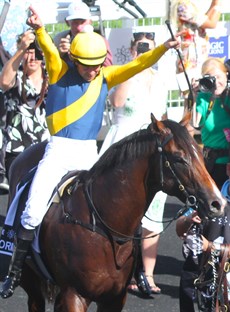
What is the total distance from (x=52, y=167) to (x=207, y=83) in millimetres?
1920

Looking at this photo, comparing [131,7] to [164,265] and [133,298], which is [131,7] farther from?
[133,298]

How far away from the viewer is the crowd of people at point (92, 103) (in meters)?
6.31

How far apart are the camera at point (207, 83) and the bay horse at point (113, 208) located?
1792mm

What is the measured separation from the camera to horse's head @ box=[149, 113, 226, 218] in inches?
222

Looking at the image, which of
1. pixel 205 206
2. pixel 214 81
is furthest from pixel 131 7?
pixel 205 206

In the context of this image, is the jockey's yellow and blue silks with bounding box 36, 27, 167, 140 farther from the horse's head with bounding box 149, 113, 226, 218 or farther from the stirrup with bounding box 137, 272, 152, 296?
the stirrup with bounding box 137, 272, 152, 296

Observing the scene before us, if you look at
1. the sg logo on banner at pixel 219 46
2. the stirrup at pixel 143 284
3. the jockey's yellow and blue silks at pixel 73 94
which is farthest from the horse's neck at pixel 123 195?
the sg logo on banner at pixel 219 46

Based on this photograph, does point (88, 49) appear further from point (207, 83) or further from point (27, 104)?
point (27, 104)

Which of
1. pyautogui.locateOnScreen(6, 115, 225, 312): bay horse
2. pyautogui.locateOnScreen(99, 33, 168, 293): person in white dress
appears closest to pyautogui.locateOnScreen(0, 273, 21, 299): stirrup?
pyautogui.locateOnScreen(6, 115, 225, 312): bay horse

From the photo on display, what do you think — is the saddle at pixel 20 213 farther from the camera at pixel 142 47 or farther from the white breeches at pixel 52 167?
the camera at pixel 142 47

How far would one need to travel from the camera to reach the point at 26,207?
6.25 m

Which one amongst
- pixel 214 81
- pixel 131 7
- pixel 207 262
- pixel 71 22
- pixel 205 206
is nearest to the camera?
pixel 205 206

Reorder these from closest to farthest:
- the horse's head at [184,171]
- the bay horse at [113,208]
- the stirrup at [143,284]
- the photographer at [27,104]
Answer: the horse's head at [184,171]
the bay horse at [113,208]
the stirrup at [143,284]
the photographer at [27,104]

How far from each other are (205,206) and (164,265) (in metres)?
3.26
